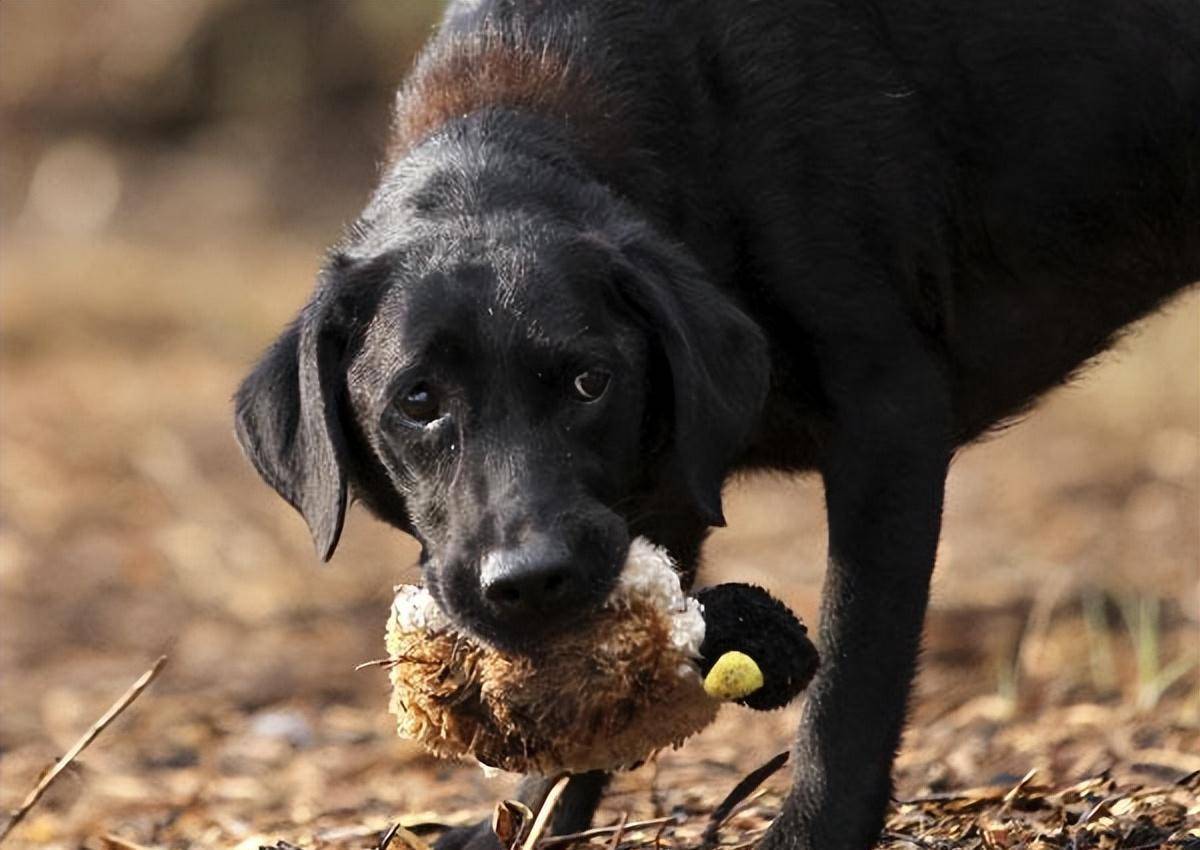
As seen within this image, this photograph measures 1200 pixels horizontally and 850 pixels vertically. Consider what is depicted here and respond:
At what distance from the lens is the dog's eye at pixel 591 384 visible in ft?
12.3

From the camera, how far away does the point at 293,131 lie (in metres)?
15.5

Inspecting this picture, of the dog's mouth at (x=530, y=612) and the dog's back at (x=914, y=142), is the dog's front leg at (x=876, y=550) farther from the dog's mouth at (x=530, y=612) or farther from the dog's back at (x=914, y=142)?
the dog's mouth at (x=530, y=612)

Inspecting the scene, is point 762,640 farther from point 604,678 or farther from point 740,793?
point 740,793

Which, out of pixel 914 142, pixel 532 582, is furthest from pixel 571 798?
pixel 914 142

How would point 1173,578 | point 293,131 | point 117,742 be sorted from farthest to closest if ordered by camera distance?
point 293,131 < point 1173,578 < point 117,742

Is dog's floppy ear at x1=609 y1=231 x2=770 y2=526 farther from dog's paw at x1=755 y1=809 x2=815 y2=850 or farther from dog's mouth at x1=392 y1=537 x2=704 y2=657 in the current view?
dog's paw at x1=755 y1=809 x2=815 y2=850

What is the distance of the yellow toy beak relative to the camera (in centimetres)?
352

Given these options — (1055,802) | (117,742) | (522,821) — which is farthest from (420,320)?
(117,742)

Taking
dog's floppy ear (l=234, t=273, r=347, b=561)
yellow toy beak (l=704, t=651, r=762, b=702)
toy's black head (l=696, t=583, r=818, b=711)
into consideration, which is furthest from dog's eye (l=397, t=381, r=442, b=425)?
yellow toy beak (l=704, t=651, r=762, b=702)

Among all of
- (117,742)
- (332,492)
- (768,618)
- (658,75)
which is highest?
(658,75)

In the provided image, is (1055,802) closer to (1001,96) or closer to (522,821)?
(522,821)

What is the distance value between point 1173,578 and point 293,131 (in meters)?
9.37

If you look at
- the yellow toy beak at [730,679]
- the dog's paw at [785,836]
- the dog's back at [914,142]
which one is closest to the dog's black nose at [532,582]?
the yellow toy beak at [730,679]

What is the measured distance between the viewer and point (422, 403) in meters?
3.78
